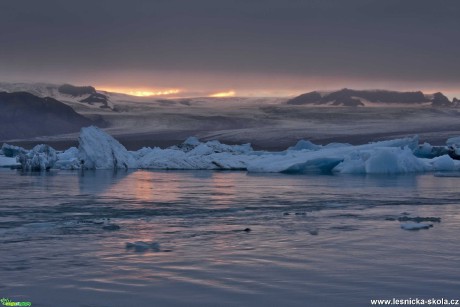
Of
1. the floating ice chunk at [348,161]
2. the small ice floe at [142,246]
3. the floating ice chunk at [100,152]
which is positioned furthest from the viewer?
the floating ice chunk at [100,152]

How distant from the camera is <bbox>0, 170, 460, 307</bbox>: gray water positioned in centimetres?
586

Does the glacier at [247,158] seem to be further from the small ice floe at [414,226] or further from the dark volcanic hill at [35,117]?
the dark volcanic hill at [35,117]

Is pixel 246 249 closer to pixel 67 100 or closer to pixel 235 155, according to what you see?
pixel 235 155

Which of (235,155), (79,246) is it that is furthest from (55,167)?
(79,246)

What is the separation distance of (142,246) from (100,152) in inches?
974

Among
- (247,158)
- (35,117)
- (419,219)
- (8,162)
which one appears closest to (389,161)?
(247,158)

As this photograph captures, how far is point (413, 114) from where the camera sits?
68.1 metres

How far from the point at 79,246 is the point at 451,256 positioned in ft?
14.1

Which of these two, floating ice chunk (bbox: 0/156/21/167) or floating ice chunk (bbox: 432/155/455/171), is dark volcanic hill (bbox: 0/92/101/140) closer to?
A: floating ice chunk (bbox: 0/156/21/167)

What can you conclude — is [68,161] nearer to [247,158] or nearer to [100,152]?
[100,152]

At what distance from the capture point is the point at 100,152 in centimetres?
3219

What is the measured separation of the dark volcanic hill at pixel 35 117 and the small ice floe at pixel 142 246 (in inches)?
2871

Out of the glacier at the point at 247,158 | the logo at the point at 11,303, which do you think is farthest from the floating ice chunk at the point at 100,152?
the logo at the point at 11,303

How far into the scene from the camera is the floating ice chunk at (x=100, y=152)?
103ft
